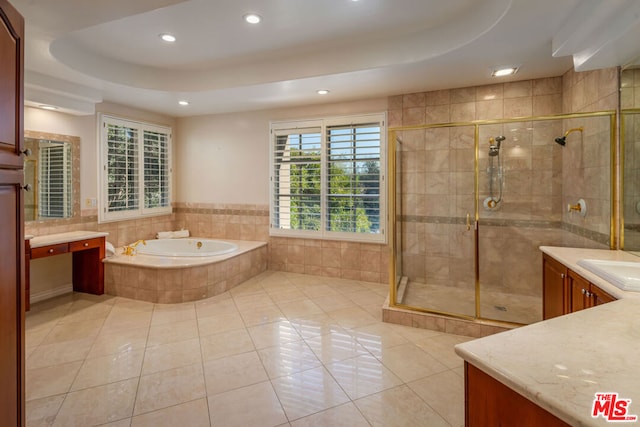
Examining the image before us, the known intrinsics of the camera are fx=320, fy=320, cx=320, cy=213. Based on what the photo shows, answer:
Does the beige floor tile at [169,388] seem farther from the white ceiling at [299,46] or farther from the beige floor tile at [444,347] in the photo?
the white ceiling at [299,46]

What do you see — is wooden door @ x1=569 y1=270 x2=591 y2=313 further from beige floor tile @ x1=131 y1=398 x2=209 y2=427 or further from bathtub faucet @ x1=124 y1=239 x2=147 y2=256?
bathtub faucet @ x1=124 y1=239 x2=147 y2=256

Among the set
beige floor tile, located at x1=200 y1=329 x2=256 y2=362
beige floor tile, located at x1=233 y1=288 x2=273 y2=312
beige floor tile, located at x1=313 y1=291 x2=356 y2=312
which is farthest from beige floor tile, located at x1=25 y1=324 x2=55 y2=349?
beige floor tile, located at x1=313 y1=291 x2=356 y2=312

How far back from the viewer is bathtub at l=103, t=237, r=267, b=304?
365 centimetres

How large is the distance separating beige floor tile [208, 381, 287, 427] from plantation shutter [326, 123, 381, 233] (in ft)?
8.68

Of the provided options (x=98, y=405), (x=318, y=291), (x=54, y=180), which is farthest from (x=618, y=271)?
(x=54, y=180)

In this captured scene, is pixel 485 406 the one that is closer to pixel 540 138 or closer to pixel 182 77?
pixel 540 138

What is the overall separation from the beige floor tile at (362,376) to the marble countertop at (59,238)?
3.11m

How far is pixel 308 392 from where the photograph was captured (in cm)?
206

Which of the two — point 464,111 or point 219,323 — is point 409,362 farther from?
point 464,111

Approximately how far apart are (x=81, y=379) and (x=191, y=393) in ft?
2.69

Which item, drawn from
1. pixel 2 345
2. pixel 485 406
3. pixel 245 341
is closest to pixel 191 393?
pixel 245 341

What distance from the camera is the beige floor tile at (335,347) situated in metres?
2.50

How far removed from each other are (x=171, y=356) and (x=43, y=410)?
30.6 inches

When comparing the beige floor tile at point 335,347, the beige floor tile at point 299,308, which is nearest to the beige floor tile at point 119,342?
the beige floor tile at point 299,308
